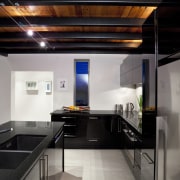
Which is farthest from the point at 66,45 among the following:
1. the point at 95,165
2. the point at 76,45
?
the point at 95,165

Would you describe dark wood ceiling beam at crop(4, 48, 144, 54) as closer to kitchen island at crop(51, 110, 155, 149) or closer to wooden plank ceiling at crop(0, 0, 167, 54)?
wooden plank ceiling at crop(0, 0, 167, 54)

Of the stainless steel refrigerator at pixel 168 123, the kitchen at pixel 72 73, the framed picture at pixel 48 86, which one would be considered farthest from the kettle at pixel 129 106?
the stainless steel refrigerator at pixel 168 123

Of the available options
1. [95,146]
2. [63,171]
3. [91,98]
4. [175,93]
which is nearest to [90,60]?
[91,98]

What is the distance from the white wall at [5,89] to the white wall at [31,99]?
2.12 ft

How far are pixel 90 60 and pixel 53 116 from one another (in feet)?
6.59

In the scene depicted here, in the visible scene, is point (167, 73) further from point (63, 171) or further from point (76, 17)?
point (63, 171)

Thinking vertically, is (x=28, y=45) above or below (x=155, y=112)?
above

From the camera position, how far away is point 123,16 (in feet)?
10.7

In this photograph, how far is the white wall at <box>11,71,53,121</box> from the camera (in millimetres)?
6973

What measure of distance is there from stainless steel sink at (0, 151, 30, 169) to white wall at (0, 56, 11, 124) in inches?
166

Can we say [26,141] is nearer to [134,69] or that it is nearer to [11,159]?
[11,159]

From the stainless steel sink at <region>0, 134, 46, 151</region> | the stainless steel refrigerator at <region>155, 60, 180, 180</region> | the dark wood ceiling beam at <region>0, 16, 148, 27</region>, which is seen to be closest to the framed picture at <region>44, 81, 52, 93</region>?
the dark wood ceiling beam at <region>0, 16, 148, 27</region>

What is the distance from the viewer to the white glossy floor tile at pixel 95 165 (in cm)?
363

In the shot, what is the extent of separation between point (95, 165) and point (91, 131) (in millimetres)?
1151
